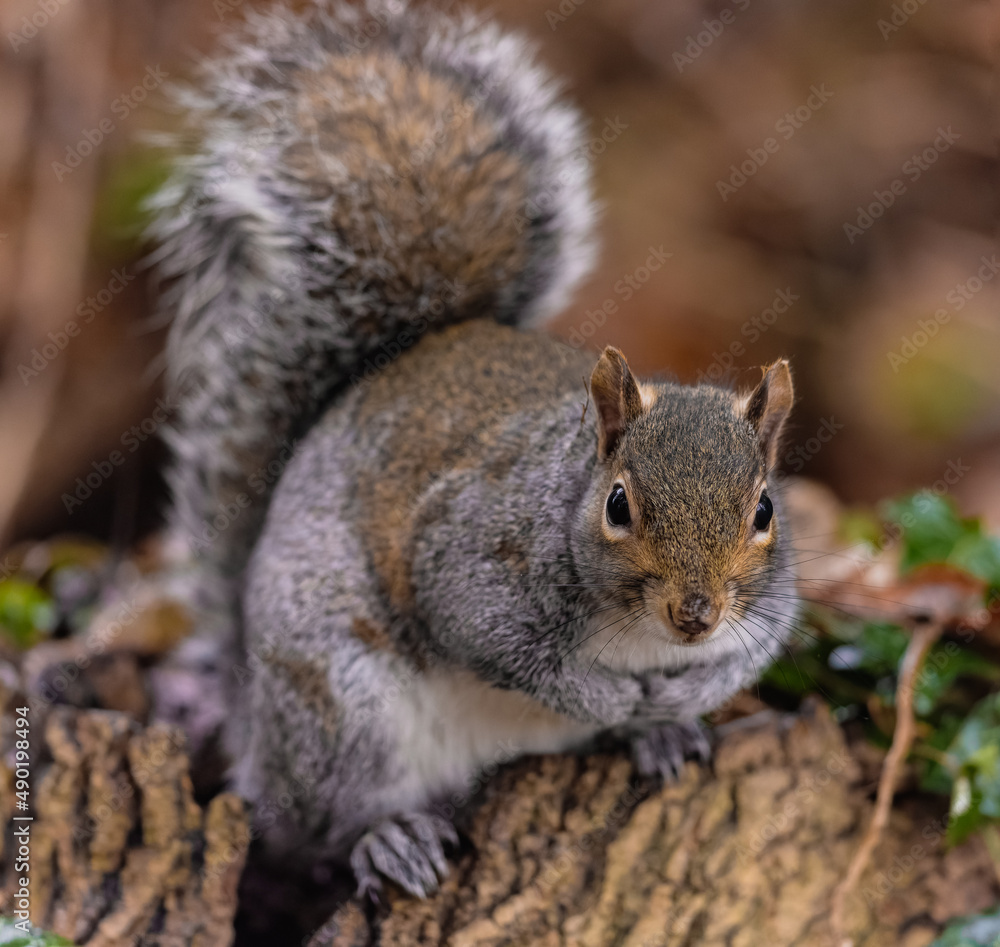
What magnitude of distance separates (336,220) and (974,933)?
148cm

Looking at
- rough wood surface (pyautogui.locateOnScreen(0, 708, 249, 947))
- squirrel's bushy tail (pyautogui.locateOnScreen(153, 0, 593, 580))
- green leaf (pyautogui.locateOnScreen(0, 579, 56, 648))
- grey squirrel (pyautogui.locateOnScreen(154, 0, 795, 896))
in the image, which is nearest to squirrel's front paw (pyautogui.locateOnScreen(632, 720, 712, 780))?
grey squirrel (pyautogui.locateOnScreen(154, 0, 795, 896))

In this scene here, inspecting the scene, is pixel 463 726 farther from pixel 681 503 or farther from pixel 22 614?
pixel 22 614

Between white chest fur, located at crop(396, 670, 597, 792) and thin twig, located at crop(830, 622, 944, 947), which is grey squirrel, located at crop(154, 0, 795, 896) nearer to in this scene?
white chest fur, located at crop(396, 670, 597, 792)

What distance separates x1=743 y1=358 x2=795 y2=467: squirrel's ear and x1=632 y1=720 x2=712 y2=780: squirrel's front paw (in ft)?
1.74

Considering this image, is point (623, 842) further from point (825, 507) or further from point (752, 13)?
point (752, 13)

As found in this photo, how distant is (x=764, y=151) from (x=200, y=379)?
Result: 216cm

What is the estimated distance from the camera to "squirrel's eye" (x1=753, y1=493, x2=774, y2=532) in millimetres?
1272

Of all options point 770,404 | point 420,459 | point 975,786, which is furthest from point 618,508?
point 975,786

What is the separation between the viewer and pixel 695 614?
1.17m

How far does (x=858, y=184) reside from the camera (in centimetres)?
336

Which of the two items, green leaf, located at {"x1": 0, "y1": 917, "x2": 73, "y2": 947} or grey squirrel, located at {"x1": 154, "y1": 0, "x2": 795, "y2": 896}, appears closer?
green leaf, located at {"x1": 0, "y1": 917, "x2": 73, "y2": 947}

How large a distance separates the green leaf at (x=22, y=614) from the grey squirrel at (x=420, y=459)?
38 cm

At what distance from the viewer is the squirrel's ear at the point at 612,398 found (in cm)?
129

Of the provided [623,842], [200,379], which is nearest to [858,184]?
[200,379]
